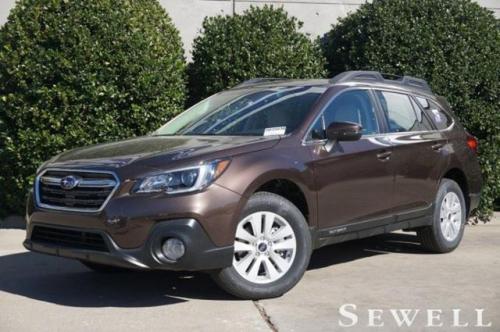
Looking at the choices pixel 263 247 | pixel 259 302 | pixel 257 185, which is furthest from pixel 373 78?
pixel 259 302

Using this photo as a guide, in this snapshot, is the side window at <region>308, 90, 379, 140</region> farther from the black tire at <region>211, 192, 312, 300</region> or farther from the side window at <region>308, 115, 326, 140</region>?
the black tire at <region>211, 192, 312, 300</region>

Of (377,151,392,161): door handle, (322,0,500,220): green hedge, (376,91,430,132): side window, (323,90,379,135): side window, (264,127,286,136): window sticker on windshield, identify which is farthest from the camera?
(322,0,500,220): green hedge

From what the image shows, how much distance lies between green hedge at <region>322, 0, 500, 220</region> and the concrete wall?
1644 millimetres

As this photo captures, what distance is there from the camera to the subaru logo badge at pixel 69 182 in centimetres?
574

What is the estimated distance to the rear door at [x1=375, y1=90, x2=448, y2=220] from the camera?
23.2ft

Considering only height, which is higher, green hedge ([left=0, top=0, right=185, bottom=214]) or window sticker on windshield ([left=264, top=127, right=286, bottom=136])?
green hedge ([left=0, top=0, right=185, bottom=214])

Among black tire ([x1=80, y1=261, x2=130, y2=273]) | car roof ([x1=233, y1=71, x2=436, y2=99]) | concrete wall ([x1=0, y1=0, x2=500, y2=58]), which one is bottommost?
black tire ([x1=80, y1=261, x2=130, y2=273])

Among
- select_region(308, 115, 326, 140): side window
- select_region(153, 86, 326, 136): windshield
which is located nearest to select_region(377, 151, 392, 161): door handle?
select_region(308, 115, 326, 140): side window

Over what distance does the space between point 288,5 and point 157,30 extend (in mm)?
2717

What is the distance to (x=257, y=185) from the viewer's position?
577cm

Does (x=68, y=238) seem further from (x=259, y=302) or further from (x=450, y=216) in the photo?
(x=450, y=216)

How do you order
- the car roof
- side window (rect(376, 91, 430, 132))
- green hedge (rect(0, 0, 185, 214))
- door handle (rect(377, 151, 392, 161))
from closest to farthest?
door handle (rect(377, 151, 392, 161)) → the car roof → side window (rect(376, 91, 430, 132)) → green hedge (rect(0, 0, 185, 214))

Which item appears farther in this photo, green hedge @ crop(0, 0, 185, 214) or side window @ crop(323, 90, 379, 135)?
green hedge @ crop(0, 0, 185, 214)

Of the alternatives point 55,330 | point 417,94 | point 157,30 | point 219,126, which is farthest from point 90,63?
point 55,330
